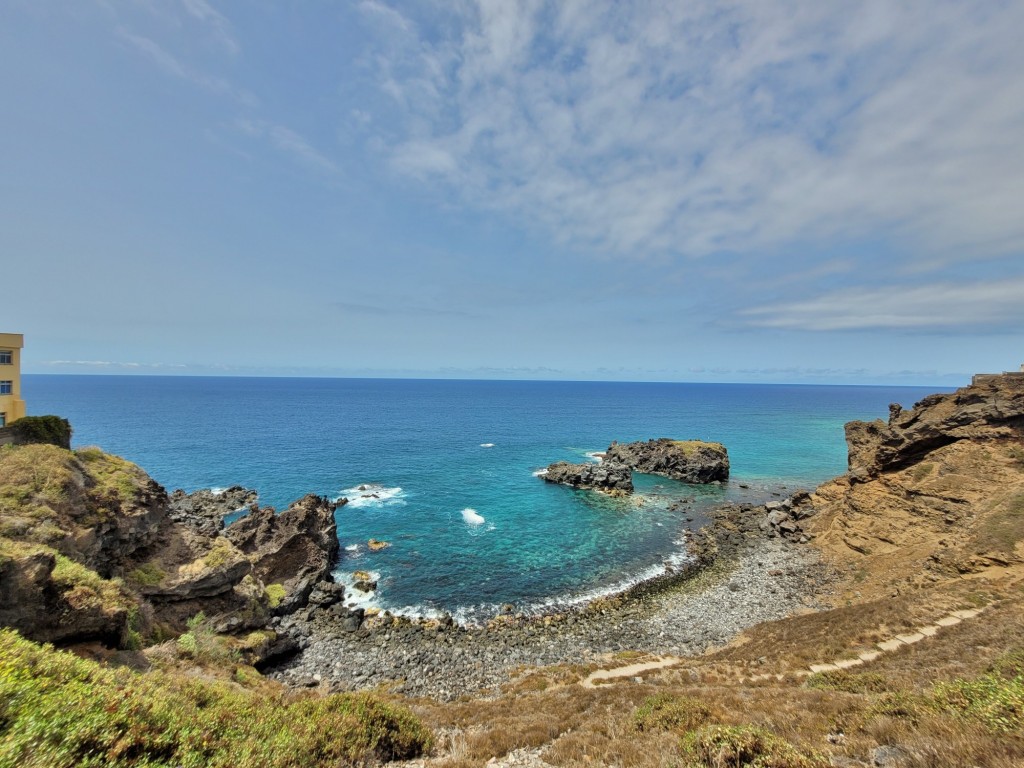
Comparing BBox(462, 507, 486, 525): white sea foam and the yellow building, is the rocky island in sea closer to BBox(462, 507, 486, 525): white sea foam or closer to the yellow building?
the yellow building

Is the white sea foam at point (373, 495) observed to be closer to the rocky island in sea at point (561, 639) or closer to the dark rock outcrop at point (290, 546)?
the rocky island in sea at point (561, 639)

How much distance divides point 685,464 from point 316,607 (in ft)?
204

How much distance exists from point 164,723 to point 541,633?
25.5 meters

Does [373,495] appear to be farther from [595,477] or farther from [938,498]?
[938,498]

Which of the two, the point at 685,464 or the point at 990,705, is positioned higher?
the point at 990,705

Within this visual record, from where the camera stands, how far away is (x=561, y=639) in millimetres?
30359

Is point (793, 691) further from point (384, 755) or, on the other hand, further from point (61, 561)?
point (61, 561)

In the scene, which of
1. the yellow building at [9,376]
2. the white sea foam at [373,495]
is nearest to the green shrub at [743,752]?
the yellow building at [9,376]

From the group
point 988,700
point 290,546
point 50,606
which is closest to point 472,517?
point 290,546

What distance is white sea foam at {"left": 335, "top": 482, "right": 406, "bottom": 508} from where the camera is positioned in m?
58.1

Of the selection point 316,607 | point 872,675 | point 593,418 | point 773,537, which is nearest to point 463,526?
point 316,607

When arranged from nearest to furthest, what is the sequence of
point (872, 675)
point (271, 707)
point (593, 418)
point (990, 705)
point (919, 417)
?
point (990, 705) → point (271, 707) → point (872, 675) → point (919, 417) → point (593, 418)

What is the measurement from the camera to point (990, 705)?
438 inches

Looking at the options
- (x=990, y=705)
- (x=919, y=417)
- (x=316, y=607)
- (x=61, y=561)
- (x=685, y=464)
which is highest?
(x=919, y=417)
